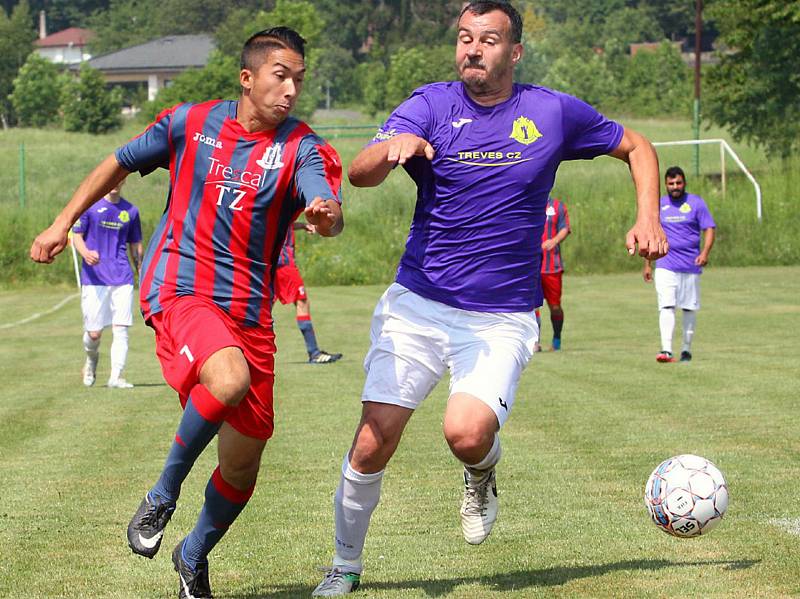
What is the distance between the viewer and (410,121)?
5.53 m

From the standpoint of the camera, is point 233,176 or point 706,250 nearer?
point 233,176

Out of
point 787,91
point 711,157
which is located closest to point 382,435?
point 711,157

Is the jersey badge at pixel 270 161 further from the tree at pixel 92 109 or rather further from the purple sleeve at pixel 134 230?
the tree at pixel 92 109

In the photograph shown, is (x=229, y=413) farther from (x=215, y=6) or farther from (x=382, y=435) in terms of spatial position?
(x=215, y=6)

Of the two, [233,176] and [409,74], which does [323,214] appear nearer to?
[233,176]

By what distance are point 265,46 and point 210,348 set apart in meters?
Answer: 1.30

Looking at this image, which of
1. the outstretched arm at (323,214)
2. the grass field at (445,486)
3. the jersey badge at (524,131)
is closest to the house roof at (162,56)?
the grass field at (445,486)

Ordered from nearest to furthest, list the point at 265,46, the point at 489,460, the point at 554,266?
→ 1. the point at 265,46
2. the point at 489,460
3. the point at 554,266

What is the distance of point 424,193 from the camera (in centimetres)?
569

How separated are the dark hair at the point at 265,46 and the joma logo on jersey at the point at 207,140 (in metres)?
0.34

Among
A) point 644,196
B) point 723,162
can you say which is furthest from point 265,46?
point 723,162

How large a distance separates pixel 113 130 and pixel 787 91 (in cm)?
3441

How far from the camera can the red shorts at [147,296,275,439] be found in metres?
5.18

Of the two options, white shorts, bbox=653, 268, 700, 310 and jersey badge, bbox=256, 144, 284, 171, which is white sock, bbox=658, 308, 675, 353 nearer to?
white shorts, bbox=653, 268, 700, 310
